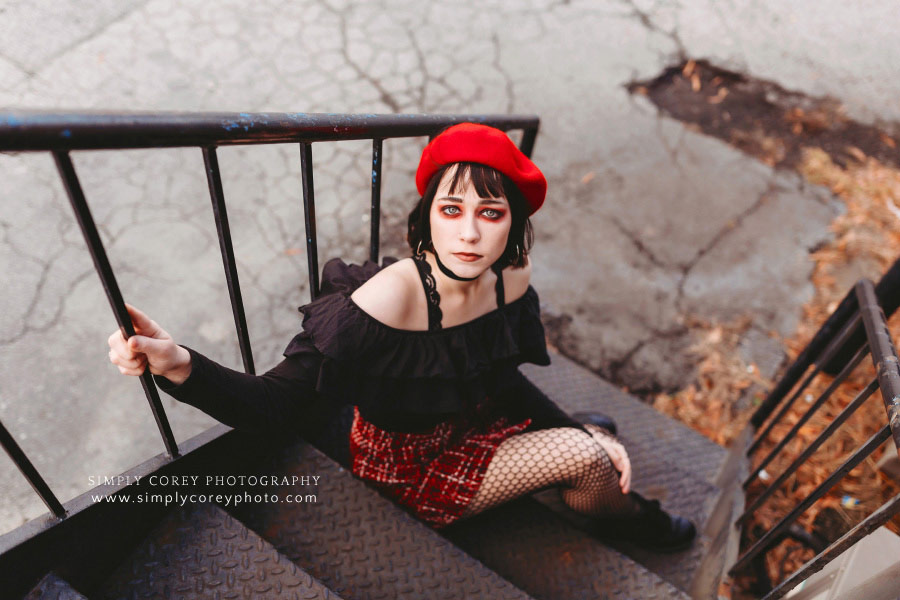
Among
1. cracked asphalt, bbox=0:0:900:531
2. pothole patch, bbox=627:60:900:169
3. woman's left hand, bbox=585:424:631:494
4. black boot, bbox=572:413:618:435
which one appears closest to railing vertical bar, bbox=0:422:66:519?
cracked asphalt, bbox=0:0:900:531

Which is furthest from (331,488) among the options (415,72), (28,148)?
(415,72)

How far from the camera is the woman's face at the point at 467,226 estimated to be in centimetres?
152

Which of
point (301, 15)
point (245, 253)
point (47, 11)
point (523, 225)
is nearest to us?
point (523, 225)

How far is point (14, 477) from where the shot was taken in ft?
8.38

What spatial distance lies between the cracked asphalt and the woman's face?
1816 millimetres

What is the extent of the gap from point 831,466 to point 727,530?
102 cm

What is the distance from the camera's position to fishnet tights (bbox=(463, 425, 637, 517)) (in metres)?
1.95

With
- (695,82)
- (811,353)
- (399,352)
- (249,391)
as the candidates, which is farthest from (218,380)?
(695,82)

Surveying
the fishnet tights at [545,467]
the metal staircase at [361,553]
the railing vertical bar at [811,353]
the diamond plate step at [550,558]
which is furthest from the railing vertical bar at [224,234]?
the railing vertical bar at [811,353]

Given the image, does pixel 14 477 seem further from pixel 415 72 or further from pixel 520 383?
pixel 415 72

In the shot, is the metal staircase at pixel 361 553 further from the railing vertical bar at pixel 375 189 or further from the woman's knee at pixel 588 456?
the railing vertical bar at pixel 375 189

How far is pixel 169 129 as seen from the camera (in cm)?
105

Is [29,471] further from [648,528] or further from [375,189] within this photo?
[648,528]

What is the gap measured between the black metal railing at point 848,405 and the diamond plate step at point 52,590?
1.71 m
